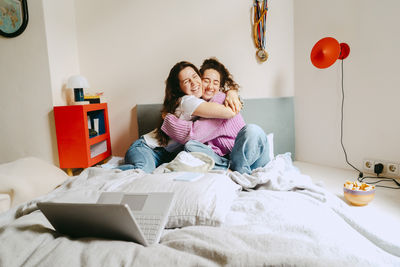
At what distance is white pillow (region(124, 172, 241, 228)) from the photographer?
90 cm

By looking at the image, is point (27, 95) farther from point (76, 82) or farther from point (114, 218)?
point (114, 218)

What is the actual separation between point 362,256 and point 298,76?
207cm

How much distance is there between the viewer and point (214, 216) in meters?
0.88

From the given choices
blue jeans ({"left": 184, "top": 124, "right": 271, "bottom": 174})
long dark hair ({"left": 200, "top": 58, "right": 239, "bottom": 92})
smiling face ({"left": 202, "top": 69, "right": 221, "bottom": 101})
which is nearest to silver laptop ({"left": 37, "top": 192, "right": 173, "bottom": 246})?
blue jeans ({"left": 184, "top": 124, "right": 271, "bottom": 174})

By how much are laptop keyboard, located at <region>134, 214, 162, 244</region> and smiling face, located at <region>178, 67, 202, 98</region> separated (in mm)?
1222

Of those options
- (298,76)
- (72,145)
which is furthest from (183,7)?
(72,145)

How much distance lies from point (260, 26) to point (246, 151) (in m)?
1.26

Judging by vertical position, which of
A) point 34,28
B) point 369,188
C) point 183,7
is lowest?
point 369,188

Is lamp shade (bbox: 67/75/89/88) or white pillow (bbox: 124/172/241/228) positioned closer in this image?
white pillow (bbox: 124/172/241/228)

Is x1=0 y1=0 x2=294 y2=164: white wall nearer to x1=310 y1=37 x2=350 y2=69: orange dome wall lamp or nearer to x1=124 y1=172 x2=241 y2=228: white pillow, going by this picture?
x1=310 y1=37 x2=350 y2=69: orange dome wall lamp

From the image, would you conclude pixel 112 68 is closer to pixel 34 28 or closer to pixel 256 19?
pixel 34 28

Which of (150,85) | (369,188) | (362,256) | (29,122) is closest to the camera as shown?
(362,256)

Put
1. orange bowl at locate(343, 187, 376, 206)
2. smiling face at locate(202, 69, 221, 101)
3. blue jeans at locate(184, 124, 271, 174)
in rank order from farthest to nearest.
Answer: smiling face at locate(202, 69, 221, 101) < blue jeans at locate(184, 124, 271, 174) < orange bowl at locate(343, 187, 376, 206)

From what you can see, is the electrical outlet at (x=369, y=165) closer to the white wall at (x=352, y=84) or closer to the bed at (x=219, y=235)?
the white wall at (x=352, y=84)
